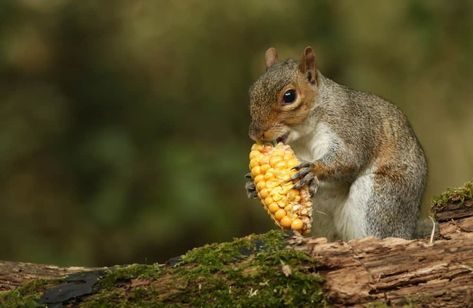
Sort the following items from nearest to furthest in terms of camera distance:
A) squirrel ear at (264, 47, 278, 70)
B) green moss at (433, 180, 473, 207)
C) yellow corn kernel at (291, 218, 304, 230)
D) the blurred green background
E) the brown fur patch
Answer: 1. green moss at (433, 180, 473, 207)
2. yellow corn kernel at (291, 218, 304, 230)
3. the brown fur patch
4. squirrel ear at (264, 47, 278, 70)
5. the blurred green background

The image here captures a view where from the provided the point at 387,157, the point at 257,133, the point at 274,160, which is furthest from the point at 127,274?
the point at 387,157

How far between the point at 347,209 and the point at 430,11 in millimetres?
2596

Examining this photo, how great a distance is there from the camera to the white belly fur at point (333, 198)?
3.49m

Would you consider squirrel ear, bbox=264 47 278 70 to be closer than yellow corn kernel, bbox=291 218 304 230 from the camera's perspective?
No

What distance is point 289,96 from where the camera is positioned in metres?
3.54

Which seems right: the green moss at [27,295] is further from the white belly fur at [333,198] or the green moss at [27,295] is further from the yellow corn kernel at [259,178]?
the white belly fur at [333,198]

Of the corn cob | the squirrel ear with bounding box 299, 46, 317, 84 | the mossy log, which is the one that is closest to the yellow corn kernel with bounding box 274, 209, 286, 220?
the corn cob

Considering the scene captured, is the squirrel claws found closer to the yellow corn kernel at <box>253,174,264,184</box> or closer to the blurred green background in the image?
the yellow corn kernel at <box>253,174,264,184</box>

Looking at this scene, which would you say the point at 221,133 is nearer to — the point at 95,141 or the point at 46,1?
the point at 95,141

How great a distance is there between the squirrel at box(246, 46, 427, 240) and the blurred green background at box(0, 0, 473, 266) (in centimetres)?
167

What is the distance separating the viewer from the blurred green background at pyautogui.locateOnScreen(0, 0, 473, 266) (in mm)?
5277

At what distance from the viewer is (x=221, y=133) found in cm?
571

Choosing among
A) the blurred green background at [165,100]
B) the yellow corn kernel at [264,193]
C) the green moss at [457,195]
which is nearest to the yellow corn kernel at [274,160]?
the yellow corn kernel at [264,193]

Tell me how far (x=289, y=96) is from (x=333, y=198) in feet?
1.41
